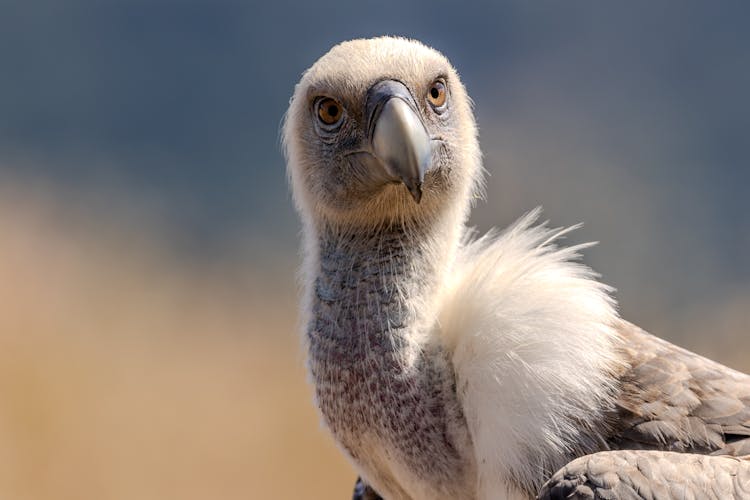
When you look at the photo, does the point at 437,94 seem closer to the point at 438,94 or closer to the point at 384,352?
the point at 438,94

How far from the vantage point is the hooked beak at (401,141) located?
2.20 metres

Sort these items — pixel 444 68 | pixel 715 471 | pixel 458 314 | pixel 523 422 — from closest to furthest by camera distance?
pixel 715 471, pixel 523 422, pixel 458 314, pixel 444 68

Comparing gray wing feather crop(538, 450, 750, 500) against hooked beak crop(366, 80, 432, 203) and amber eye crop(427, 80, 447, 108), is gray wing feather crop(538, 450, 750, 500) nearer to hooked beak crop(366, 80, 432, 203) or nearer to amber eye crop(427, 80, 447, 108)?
hooked beak crop(366, 80, 432, 203)

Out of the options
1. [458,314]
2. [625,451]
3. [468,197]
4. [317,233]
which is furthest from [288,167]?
[625,451]

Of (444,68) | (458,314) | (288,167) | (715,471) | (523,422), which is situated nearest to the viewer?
(715,471)

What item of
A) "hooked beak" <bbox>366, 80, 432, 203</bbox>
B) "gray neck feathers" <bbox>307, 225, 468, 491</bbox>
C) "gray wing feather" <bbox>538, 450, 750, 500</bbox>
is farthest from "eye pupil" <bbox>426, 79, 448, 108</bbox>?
"gray wing feather" <bbox>538, 450, 750, 500</bbox>

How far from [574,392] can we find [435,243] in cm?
Answer: 50

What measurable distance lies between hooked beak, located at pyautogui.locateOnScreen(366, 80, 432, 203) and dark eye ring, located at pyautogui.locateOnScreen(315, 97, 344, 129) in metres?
0.17

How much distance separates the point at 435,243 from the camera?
8.21 ft

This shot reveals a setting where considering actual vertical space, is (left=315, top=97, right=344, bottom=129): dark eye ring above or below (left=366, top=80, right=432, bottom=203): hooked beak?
above

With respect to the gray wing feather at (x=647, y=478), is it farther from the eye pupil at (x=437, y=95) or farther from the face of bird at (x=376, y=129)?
the eye pupil at (x=437, y=95)

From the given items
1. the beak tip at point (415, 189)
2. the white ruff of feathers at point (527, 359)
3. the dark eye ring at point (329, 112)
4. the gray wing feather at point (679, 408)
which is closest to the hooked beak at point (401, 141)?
the beak tip at point (415, 189)

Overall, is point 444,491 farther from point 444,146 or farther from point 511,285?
point 444,146

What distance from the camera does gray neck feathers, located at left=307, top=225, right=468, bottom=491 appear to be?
2.25 meters
